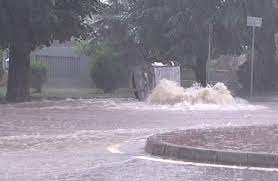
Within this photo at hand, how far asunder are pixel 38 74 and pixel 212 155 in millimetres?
25385

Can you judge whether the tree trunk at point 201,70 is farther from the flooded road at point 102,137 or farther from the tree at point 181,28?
the flooded road at point 102,137

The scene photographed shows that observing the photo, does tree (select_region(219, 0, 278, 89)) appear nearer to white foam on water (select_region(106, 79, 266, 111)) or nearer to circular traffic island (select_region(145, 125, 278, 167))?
white foam on water (select_region(106, 79, 266, 111))

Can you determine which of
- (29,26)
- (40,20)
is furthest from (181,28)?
(40,20)

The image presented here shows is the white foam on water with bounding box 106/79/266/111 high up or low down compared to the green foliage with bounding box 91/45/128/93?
down

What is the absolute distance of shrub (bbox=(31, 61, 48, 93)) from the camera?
119 ft

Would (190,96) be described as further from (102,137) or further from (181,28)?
(102,137)

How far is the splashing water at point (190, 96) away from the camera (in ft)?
86.7

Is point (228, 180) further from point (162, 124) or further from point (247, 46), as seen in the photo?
point (247, 46)

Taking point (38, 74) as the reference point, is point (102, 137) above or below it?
below

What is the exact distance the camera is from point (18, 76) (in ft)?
94.9

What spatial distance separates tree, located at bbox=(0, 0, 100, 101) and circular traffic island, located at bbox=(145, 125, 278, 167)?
1307 cm

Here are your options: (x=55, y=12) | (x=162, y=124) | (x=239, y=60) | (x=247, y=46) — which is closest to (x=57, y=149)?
(x=162, y=124)

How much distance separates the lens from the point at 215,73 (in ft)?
146

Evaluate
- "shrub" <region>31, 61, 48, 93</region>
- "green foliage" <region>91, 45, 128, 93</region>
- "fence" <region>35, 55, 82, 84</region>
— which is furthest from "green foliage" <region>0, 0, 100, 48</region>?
"fence" <region>35, 55, 82, 84</region>
